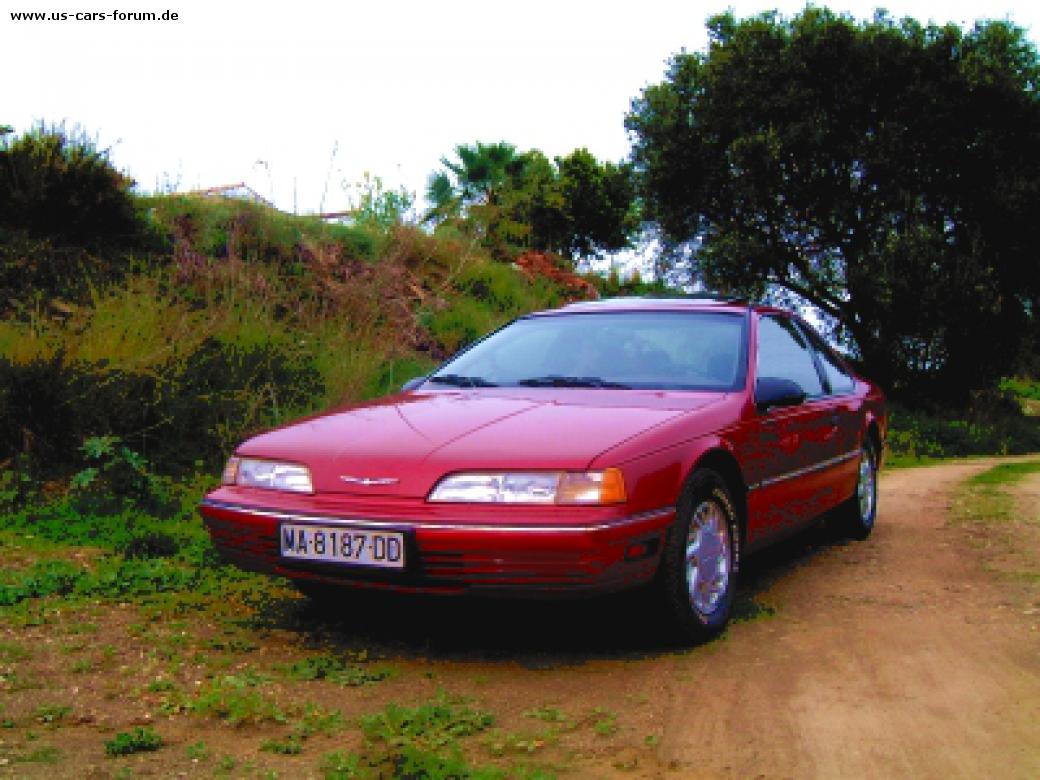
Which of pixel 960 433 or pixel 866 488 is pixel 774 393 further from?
pixel 960 433

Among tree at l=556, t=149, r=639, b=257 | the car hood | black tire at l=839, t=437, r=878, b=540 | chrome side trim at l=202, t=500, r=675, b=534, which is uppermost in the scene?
tree at l=556, t=149, r=639, b=257

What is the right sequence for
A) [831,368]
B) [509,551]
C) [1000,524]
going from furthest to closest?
[1000,524] → [831,368] → [509,551]

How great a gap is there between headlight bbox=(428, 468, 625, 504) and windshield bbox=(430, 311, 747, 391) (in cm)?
116

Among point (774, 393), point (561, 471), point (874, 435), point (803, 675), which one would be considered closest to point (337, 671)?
point (561, 471)

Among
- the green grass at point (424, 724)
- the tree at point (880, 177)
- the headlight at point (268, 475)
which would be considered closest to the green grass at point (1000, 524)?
the green grass at point (424, 724)

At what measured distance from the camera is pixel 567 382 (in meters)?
5.04

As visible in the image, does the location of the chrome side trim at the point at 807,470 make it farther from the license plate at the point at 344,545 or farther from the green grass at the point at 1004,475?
the green grass at the point at 1004,475

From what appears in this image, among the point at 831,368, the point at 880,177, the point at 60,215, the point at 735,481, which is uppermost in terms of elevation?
the point at 880,177

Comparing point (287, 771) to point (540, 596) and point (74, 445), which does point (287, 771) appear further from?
point (74, 445)

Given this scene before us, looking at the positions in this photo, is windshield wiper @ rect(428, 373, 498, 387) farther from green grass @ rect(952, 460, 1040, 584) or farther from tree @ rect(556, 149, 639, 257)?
tree @ rect(556, 149, 639, 257)

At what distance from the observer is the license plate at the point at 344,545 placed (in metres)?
3.87

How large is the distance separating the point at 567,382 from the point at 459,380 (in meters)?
0.60

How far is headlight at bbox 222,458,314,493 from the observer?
166 inches

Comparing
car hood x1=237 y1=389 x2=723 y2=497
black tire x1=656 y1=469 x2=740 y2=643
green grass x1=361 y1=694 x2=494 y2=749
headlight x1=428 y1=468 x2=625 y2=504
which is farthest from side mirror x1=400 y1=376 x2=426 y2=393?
green grass x1=361 y1=694 x2=494 y2=749
